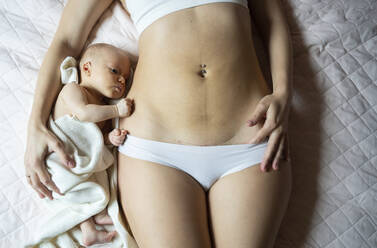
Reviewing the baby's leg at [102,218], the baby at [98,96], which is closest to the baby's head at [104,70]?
the baby at [98,96]

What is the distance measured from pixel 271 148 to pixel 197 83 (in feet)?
0.96

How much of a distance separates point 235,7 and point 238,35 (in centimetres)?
10

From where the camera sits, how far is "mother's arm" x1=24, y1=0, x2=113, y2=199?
1008 millimetres

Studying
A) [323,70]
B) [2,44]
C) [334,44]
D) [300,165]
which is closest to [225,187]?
[300,165]

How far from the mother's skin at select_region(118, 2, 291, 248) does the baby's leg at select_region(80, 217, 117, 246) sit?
0.32ft

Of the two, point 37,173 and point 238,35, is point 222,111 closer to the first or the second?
point 238,35

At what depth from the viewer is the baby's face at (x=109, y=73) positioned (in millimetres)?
1085

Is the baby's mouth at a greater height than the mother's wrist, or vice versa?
the baby's mouth

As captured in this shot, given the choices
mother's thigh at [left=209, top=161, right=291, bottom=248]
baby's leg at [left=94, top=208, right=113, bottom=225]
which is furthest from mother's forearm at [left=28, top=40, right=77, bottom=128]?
mother's thigh at [left=209, top=161, right=291, bottom=248]

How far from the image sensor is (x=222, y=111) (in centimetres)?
101

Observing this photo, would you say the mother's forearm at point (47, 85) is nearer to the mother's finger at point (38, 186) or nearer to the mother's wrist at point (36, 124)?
the mother's wrist at point (36, 124)

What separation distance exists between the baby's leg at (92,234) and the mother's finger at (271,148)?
521 mm

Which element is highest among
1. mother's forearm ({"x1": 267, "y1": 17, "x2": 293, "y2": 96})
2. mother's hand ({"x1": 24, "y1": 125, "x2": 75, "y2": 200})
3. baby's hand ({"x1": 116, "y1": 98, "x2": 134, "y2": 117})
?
mother's forearm ({"x1": 267, "y1": 17, "x2": 293, "y2": 96})

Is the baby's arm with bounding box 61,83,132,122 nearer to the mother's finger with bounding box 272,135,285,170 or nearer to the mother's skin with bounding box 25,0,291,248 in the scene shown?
the mother's skin with bounding box 25,0,291,248
